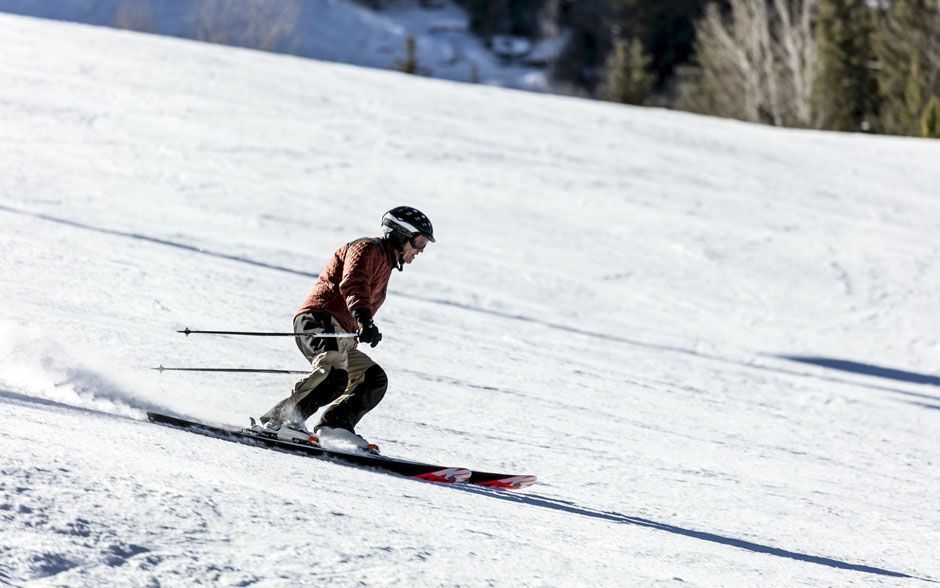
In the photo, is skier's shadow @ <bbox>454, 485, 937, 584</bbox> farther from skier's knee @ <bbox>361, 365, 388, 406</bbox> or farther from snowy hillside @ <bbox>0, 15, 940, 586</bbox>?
skier's knee @ <bbox>361, 365, 388, 406</bbox>

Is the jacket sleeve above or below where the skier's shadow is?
above

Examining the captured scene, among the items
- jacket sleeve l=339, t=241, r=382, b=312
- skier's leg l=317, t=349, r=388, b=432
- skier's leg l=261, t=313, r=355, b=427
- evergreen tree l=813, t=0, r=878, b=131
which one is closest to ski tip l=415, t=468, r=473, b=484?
skier's leg l=317, t=349, r=388, b=432

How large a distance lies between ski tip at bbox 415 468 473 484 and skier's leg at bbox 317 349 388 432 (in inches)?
21.7

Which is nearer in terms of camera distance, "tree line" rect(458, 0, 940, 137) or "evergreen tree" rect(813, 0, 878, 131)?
"tree line" rect(458, 0, 940, 137)

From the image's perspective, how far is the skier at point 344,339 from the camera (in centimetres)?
529

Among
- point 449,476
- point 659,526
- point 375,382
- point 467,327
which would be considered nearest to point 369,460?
point 449,476

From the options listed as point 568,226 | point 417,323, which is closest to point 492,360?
point 417,323

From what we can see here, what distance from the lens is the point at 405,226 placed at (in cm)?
532

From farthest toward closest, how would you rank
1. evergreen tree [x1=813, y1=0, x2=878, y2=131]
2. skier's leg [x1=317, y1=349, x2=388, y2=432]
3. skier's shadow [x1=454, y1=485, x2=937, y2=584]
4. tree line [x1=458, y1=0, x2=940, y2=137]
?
evergreen tree [x1=813, y1=0, x2=878, y2=131] → tree line [x1=458, y1=0, x2=940, y2=137] → skier's leg [x1=317, y1=349, x2=388, y2=432] → skier's shadow [x1=454, y1=485, x2=937, y2=584]

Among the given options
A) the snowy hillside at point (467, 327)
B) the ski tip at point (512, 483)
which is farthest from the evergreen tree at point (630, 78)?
the ski tip at point (512, 483)

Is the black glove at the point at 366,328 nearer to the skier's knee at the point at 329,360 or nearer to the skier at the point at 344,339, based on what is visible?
the skier at the point at 344,339

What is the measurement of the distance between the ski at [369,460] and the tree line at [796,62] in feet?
96.5

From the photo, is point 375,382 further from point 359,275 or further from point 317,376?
point 359,275

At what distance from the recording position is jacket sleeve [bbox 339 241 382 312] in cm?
519
